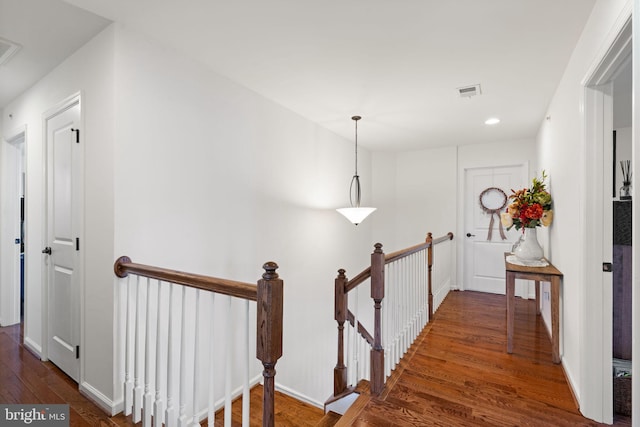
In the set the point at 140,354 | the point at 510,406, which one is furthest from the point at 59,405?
the point at 510,406

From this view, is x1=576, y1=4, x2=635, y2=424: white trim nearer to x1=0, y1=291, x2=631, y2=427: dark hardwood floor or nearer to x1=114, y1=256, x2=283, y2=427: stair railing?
x1=0, y1=291, x2=631, y2=427: dark hardwood floor

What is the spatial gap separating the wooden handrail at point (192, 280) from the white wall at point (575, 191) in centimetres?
190

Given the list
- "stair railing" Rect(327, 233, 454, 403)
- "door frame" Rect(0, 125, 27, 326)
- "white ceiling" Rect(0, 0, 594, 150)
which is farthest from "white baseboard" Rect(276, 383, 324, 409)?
"door frame" Rect(0, 125, 27, 326)

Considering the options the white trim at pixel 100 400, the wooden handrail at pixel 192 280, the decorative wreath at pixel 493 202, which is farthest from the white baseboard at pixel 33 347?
the decorative wreath at pixel 493 202

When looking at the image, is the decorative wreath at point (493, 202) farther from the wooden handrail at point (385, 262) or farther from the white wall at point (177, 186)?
the white wall at point (177, 186)

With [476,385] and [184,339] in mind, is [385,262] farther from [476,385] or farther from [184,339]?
[184,339]

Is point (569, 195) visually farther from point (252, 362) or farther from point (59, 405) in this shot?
point (59, 405)

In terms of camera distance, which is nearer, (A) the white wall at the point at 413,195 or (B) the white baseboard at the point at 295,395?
(B) the white baseboard at the point at 295,395

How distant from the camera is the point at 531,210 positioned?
2.82 m

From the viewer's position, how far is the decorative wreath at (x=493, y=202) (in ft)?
15.7

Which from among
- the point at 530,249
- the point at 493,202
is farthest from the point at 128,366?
the point at 493,202

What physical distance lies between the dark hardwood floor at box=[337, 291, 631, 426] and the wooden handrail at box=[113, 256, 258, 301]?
116cm

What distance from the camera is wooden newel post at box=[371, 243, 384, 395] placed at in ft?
7.14

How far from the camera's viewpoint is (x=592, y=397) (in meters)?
1.83
